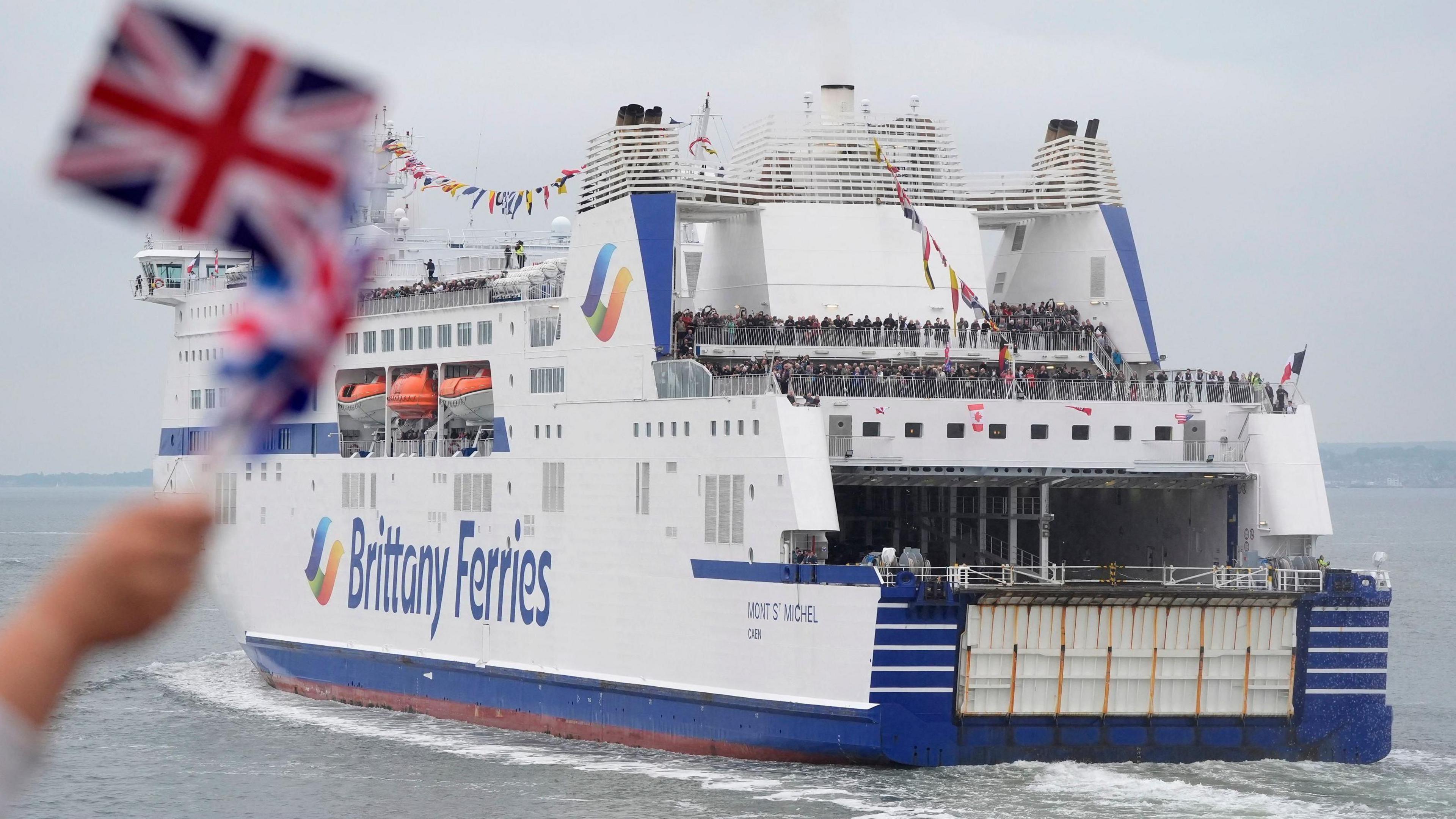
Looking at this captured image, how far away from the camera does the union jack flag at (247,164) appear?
3.86 metres

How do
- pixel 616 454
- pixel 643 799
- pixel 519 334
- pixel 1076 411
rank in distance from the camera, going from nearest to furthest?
1. pixel 643 799
2. pixel 1076 411
3. pixel 616 454
4. pixel 519 334

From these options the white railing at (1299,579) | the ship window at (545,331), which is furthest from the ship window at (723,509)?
the white railing at (1299,579)

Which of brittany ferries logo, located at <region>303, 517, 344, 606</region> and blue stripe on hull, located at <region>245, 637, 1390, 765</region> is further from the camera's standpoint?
brittany ferries logo, located at <region>303, 517, 344, 606</region>

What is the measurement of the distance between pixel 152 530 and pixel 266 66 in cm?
92

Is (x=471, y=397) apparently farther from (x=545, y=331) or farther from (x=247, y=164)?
(x=247, y=164)

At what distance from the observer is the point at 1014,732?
24.7 metres

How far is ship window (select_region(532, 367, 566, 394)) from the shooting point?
3041cm

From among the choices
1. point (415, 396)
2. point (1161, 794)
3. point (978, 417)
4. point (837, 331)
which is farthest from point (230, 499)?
point (1161, 794)

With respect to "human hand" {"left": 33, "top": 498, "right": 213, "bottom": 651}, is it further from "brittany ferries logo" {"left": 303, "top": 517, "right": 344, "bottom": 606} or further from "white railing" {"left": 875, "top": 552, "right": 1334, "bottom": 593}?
"brittany ferries logo" {"left": 303, "top": 517, "right": 344, "bottom": 606}

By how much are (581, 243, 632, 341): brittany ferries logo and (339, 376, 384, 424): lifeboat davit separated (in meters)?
6.87

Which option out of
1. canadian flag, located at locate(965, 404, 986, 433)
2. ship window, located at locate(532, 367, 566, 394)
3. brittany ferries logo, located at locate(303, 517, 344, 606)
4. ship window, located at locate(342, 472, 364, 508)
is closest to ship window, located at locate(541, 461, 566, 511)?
ship window, located at locate(532, 367, 566, 394)

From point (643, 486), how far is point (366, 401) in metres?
9.08

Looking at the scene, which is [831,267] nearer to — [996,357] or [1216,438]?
[996,357]

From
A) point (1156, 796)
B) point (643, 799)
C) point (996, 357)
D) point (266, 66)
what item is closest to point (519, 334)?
point (996, 357)
